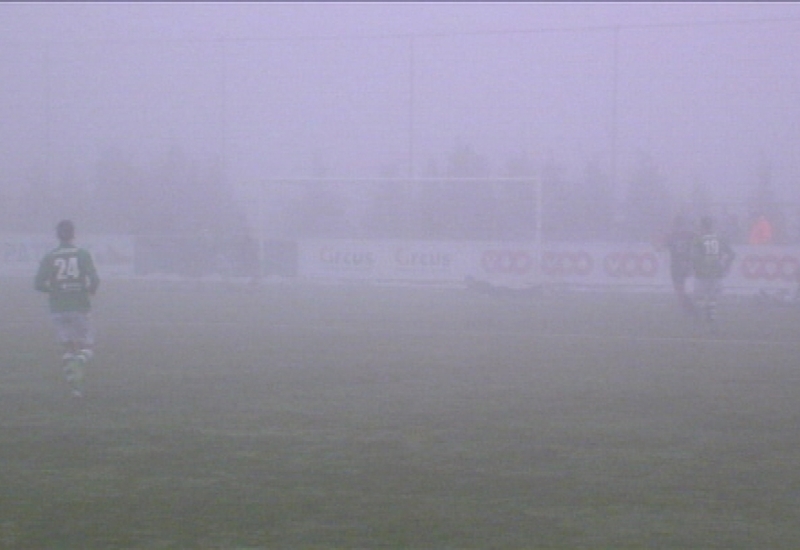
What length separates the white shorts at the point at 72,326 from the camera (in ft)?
44.5

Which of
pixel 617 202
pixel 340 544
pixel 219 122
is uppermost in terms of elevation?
pixel 219 122

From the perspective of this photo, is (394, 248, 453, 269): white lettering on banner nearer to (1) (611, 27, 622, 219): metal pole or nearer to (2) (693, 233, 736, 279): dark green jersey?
(1) (611, 27, 622, 219): metal pole

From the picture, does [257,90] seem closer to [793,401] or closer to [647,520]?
[793,401]

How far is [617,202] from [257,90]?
49.1ft

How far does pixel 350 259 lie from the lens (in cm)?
3734

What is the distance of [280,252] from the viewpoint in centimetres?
3797

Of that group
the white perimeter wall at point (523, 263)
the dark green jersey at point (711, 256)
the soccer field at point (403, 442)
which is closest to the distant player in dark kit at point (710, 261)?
the dark green jersey at point (711, 256)

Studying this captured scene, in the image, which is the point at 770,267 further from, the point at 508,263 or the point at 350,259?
the point at 350,259

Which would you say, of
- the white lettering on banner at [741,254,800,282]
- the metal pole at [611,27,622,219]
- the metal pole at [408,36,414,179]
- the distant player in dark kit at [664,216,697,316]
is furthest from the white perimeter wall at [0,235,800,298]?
the distant player in dark kit at [664,216,697,316]

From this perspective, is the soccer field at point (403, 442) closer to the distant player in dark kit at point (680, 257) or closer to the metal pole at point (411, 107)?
the distant player in dark kit at point (680, 257)

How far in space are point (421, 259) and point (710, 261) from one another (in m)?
16.0

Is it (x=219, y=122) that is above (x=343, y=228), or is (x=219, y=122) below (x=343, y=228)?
above

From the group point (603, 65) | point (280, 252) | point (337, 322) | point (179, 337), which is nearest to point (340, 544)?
point (179, 337)

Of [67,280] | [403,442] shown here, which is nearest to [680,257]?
[67,280]
